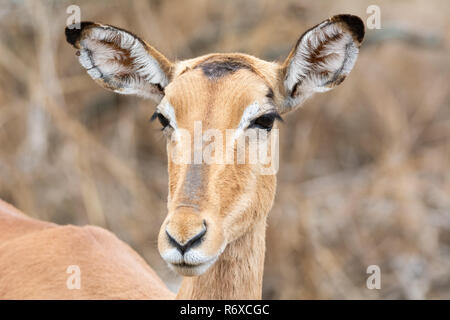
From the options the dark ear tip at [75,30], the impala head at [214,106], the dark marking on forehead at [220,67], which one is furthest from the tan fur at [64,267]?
the dark marking on forehead at [220,67]

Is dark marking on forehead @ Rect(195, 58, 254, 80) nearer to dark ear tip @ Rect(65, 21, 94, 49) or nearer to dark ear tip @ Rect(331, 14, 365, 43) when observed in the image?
dark ear tip @ Rect(331, 14, 365, 43)

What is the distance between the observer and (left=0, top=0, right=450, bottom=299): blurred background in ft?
23.0

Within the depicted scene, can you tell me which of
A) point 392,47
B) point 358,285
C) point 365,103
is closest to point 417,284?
point 358,285

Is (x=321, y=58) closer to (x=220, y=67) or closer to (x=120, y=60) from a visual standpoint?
(x=220, y=67)

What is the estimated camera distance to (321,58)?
330cm

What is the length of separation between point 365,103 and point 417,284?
3.74 m

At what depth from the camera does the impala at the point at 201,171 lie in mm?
2574

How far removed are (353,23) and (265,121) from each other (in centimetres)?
66

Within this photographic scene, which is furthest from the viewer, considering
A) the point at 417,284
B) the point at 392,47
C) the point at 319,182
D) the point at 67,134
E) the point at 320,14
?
the point at 392,47

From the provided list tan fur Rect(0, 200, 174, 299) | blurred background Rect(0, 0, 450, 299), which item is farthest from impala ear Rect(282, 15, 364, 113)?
blurred background Rect(0, 0, 450, 299)

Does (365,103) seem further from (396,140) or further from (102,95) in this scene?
(102,95)

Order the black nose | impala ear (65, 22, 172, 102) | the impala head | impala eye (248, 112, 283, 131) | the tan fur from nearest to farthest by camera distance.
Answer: the black nose < the impala head < impala eye (248, 112, 283, 131) < impala ear (65, 22, 172, 102) < the tan fur

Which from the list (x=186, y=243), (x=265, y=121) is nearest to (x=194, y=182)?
(x=186, y=243)
